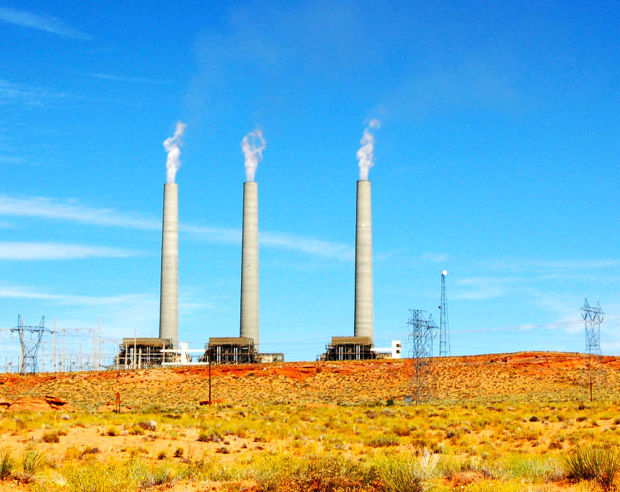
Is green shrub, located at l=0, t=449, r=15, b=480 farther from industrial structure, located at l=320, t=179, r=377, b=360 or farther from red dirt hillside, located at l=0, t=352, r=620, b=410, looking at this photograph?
industrial structure, located at l=320, t=179, r=377, b=360

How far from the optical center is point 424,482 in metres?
16.0

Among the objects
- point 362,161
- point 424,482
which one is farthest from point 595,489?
point 362,161

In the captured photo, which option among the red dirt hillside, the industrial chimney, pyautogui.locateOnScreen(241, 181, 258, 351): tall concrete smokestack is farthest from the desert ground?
the industrial chimney

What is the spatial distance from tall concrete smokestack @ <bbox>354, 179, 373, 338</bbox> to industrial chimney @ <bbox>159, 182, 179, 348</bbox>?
978 inches

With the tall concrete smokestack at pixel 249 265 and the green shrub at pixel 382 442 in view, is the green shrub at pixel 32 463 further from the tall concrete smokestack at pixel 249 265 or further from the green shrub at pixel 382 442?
the tall concrete smokestack at pixel 249 265

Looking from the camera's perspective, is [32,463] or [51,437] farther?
[51,437]

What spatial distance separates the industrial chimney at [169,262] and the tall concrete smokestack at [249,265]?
9246 millimetres

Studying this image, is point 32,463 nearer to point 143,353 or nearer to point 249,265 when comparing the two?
point 249,265

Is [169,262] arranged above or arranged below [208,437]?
above

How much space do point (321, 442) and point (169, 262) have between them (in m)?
78.3

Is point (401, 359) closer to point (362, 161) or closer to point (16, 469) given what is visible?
point (362, 161)

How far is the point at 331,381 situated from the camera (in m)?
87.3

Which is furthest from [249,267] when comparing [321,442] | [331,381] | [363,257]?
[321,442]

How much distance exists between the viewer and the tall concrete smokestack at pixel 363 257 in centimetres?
10275
